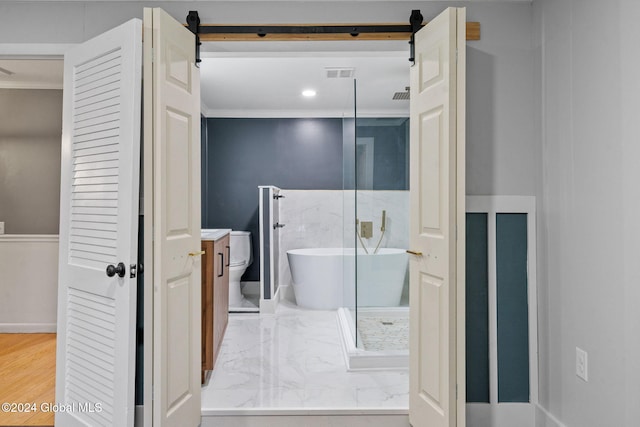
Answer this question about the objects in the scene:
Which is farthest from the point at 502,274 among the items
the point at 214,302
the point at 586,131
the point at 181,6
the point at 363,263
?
the point at 181,6

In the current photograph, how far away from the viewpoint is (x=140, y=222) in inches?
85.0

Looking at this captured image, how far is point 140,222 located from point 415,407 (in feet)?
5.72

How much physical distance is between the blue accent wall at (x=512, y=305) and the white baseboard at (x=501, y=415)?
0.05 m

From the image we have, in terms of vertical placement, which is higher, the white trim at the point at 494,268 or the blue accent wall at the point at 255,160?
the blue accent wall at the point at 255,160

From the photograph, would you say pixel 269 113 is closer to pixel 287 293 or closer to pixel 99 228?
pixel 287 293

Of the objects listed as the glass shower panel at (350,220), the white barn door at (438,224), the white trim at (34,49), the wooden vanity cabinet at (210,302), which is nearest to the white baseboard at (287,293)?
the glass shower panel at (350,220)

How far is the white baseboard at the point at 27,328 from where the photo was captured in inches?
145

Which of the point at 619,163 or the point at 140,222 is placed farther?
the point at 140,222

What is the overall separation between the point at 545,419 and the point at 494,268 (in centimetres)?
79

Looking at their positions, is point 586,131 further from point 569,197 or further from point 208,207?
point 208,207

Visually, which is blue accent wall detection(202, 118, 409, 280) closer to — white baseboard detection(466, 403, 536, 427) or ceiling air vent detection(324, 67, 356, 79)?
ceiling air vent detection(324, 67, 356, 79)

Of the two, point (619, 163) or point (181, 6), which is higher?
point (181, 6)

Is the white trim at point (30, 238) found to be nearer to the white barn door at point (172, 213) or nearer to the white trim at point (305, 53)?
the white barn door at point (172, 213)

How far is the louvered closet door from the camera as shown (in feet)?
5.78
